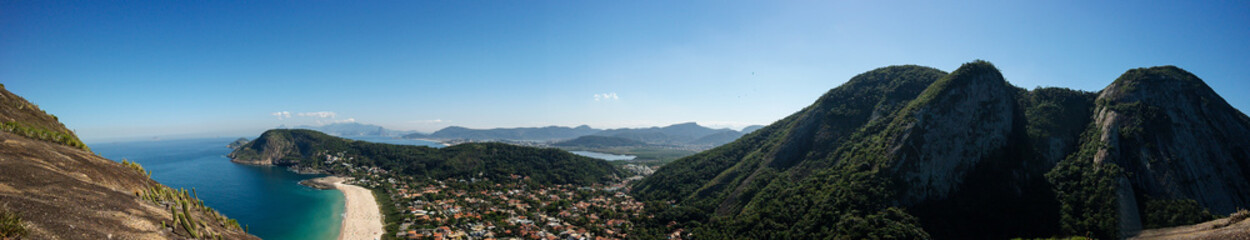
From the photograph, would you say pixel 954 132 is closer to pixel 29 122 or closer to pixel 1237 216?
pixel 1237 216

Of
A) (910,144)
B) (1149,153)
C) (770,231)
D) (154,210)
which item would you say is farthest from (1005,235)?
(154,210)

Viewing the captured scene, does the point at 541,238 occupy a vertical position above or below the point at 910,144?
below

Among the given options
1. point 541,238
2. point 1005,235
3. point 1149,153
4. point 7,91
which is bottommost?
point 541,238

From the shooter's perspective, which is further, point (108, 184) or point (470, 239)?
point (470, 239)

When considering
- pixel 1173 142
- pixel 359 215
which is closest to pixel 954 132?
pixel 1173 142

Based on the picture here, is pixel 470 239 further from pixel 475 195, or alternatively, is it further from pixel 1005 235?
pixel 1005 235

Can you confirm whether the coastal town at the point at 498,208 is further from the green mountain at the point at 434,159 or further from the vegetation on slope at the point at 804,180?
the vegetation on slope at the point at 804,180
